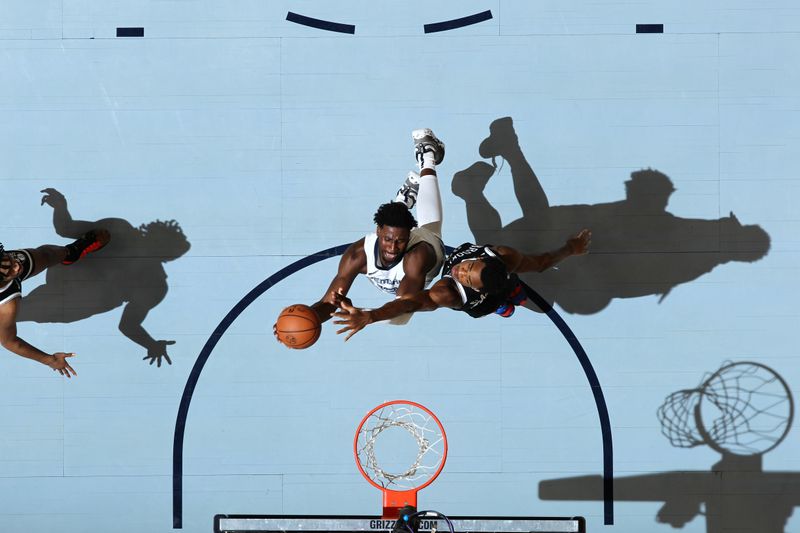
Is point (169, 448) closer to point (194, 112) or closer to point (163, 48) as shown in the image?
point (194, 112)

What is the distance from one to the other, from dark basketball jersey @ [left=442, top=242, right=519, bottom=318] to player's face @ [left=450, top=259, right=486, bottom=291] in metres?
0.10

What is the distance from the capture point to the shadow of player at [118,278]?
611cm

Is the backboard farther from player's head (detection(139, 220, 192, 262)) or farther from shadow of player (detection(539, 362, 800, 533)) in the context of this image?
player's head (detection(139, 220, 192, 262))

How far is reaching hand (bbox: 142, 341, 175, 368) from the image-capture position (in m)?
6.11

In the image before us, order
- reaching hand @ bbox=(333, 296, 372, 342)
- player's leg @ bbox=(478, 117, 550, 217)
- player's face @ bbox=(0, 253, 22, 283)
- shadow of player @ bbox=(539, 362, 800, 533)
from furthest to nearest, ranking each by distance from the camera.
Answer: player's leg @ bbox=(478, 117, 550, 217) < shadow of player @ bbox=(539, 362, 800, 533) < player's face @ bbox=(0, 253, 22, 283) < reaching hand @ bbox=(333, 296, 372, 342)

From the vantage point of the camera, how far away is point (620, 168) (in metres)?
6.06

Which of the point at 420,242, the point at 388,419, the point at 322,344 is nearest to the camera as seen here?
the point at 420,242

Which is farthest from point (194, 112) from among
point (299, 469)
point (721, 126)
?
point (721, 126)

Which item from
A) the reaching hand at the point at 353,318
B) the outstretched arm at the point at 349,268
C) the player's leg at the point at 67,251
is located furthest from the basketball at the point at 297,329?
the player's leg at the point at 67,251

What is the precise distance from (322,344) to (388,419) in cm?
89

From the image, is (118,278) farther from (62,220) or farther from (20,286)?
(20,286)

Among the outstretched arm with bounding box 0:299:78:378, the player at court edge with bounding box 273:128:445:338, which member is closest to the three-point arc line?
the player at court edge with bounding box 273:128:445:338

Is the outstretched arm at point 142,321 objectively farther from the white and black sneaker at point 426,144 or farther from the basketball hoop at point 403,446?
the white and black sneaker at point 426,144

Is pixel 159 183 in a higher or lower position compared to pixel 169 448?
higher
